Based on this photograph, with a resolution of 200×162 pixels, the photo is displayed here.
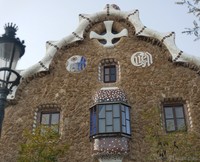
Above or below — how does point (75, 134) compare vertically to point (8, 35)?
below

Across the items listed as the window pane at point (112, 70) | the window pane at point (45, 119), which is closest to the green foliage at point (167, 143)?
the window pane at point (112, 70)

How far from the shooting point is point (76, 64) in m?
11.0

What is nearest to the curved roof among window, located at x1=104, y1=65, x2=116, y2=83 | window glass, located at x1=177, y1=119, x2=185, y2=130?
window, located at x1=104, y1=65, x2=116, y2=83

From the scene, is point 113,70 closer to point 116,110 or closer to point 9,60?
point 116,110

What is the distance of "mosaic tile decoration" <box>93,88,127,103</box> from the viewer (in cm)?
976

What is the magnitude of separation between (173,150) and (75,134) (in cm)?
299

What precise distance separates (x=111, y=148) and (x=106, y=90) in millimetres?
2010

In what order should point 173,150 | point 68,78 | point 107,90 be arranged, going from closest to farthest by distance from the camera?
1. point 173,150
2. point 107,90
3. point 68,78

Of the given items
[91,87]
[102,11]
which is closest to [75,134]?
[91,87]

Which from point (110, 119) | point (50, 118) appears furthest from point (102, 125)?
point (50, 118)

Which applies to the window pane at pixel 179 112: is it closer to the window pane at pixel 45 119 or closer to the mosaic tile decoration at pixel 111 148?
Answer: the mosaic tile decoration at pixel 111 148

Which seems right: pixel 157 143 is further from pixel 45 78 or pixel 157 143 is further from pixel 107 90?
pixel 45 78

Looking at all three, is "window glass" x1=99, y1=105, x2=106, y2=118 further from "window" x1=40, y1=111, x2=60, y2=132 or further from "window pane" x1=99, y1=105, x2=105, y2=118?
"window" x1=40, y1=111, x2=60, y2=132

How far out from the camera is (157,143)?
339 inches
